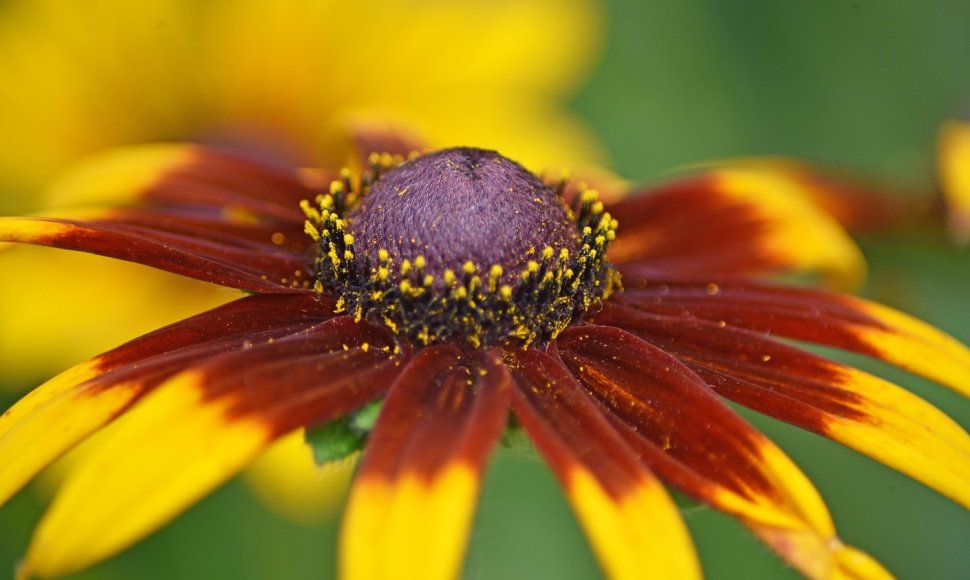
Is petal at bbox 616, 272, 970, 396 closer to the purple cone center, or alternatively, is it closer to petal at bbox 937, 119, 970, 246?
the purple cone center

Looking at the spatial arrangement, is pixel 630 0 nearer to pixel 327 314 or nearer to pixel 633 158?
pixel 633 158

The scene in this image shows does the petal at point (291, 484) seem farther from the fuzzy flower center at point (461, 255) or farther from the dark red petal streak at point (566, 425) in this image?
the dark red petal streak at point (566, 425)

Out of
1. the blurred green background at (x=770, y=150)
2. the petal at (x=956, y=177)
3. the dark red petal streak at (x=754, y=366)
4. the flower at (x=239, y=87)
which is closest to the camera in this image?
the dark red petal streak at (x=754, y=366)

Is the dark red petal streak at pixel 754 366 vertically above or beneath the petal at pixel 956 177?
beneath

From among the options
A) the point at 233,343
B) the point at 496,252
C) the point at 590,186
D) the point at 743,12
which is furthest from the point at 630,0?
the point at 233,343

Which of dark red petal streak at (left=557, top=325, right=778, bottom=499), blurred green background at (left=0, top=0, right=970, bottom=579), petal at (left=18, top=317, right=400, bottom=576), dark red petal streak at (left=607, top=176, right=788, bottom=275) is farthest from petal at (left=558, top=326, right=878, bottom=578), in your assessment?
blurred green background at (left=0, top=0, right=970, bottom=579)

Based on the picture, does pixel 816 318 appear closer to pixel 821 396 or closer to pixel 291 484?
pixel 821 396

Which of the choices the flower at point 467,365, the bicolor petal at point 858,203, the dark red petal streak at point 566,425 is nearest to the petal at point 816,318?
the flower at point 467,365
